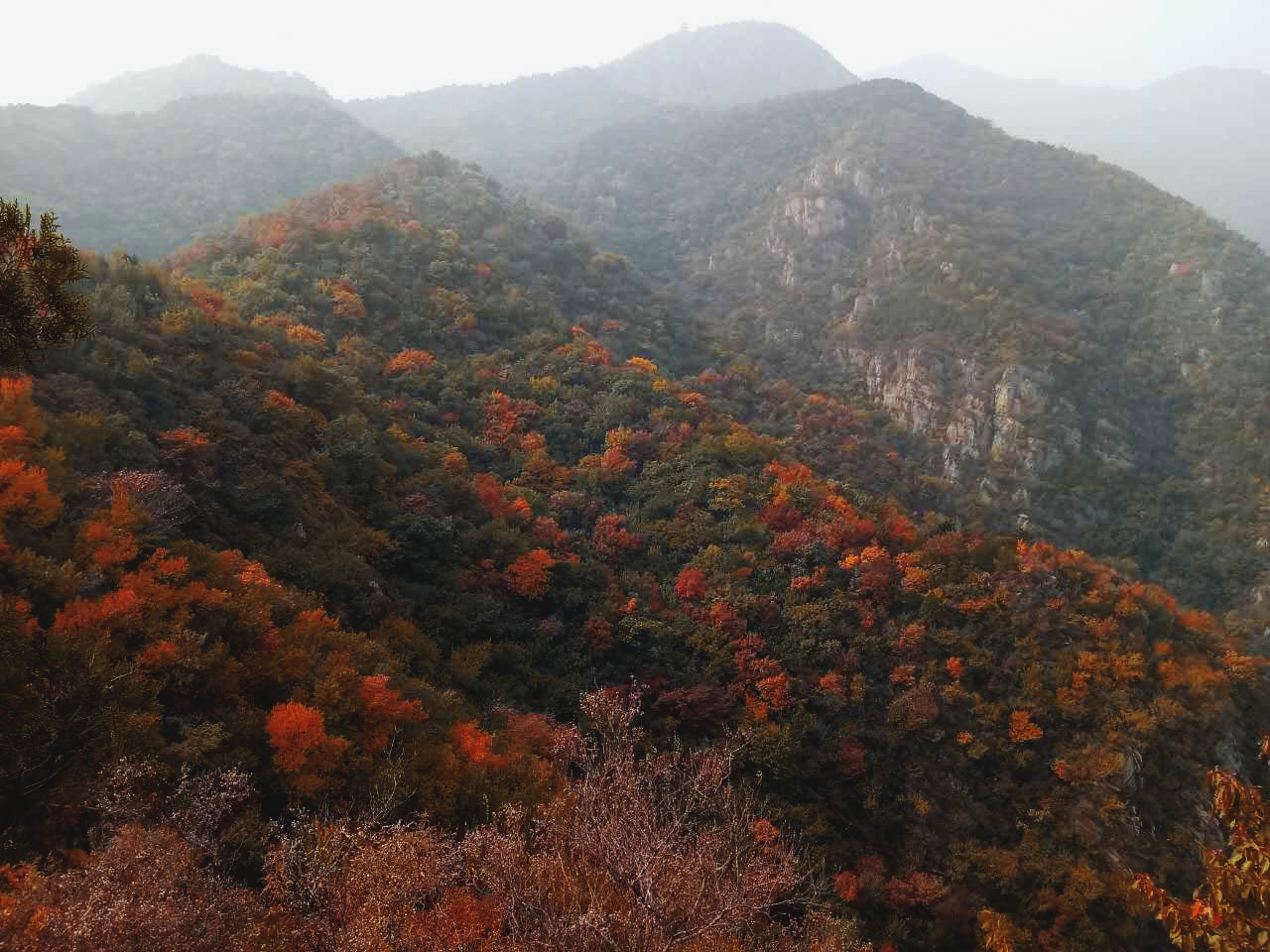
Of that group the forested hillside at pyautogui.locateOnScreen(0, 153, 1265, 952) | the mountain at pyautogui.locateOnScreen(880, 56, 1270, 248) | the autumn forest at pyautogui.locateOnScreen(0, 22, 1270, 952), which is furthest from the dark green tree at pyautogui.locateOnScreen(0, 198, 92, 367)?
the mountain at pyautogui.locateOnScreen(880, 56, 1270, 248)

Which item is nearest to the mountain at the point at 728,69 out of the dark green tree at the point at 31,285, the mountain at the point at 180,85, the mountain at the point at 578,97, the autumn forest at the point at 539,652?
the mountain at the point at 578,97

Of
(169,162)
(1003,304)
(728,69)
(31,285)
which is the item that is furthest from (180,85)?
(31,285)

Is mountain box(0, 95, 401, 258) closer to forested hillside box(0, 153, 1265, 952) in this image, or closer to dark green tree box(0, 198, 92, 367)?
forested hillside box(0, 153, 1265, 952)

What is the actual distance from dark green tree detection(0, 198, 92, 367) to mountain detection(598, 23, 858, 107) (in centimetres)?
18349

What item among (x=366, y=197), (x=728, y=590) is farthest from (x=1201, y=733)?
(x=366, y=197)

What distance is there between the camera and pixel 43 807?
10.9 meters

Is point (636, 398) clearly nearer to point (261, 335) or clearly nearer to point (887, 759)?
point (261, 335)

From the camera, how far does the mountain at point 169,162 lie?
75500 millimetres

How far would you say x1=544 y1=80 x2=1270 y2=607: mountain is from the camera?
6116 cm

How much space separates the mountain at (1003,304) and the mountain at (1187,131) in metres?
59.4

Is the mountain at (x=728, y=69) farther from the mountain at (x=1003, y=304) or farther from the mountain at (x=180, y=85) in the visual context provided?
the mountain at (x=180, y=85)

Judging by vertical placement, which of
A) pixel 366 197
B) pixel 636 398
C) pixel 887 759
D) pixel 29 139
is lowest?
pixel 887 759

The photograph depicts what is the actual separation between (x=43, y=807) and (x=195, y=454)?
16.4 metres

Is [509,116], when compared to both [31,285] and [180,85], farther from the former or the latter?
[31,285]
